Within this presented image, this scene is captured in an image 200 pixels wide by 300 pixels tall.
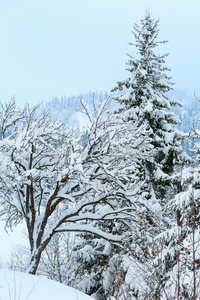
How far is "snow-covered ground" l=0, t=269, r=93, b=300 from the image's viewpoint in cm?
415

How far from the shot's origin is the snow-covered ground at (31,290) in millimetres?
4152

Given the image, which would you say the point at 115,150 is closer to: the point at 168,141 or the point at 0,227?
the point at 168,141

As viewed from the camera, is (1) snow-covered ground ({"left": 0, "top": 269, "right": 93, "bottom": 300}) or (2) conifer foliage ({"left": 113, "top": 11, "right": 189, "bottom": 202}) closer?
(1) snow-covered ground ({"left": 0, "top": 269, "right": 93, "bottom": 300})

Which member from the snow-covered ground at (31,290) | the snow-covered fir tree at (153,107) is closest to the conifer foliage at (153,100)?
the snow-covered fir tree at (153,107)

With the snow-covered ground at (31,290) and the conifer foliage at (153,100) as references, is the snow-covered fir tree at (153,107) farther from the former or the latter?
the snow-covered ground at (31,290)

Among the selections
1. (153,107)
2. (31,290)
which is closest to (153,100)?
(153,107)

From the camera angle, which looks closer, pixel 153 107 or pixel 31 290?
pixel 31 290

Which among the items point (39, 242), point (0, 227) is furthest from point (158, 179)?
point (0, 227)

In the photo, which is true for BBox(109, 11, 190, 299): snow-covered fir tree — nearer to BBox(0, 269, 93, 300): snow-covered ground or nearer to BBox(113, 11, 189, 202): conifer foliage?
BBox(113, 11, 189, 202): conifer foliage

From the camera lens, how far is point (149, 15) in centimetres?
1344

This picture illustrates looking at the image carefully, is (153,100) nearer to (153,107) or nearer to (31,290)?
(153,107)

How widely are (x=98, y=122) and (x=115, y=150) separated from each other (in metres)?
1.42

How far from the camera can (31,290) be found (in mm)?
4348

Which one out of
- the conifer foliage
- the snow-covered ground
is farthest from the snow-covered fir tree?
the snow-covered ground
